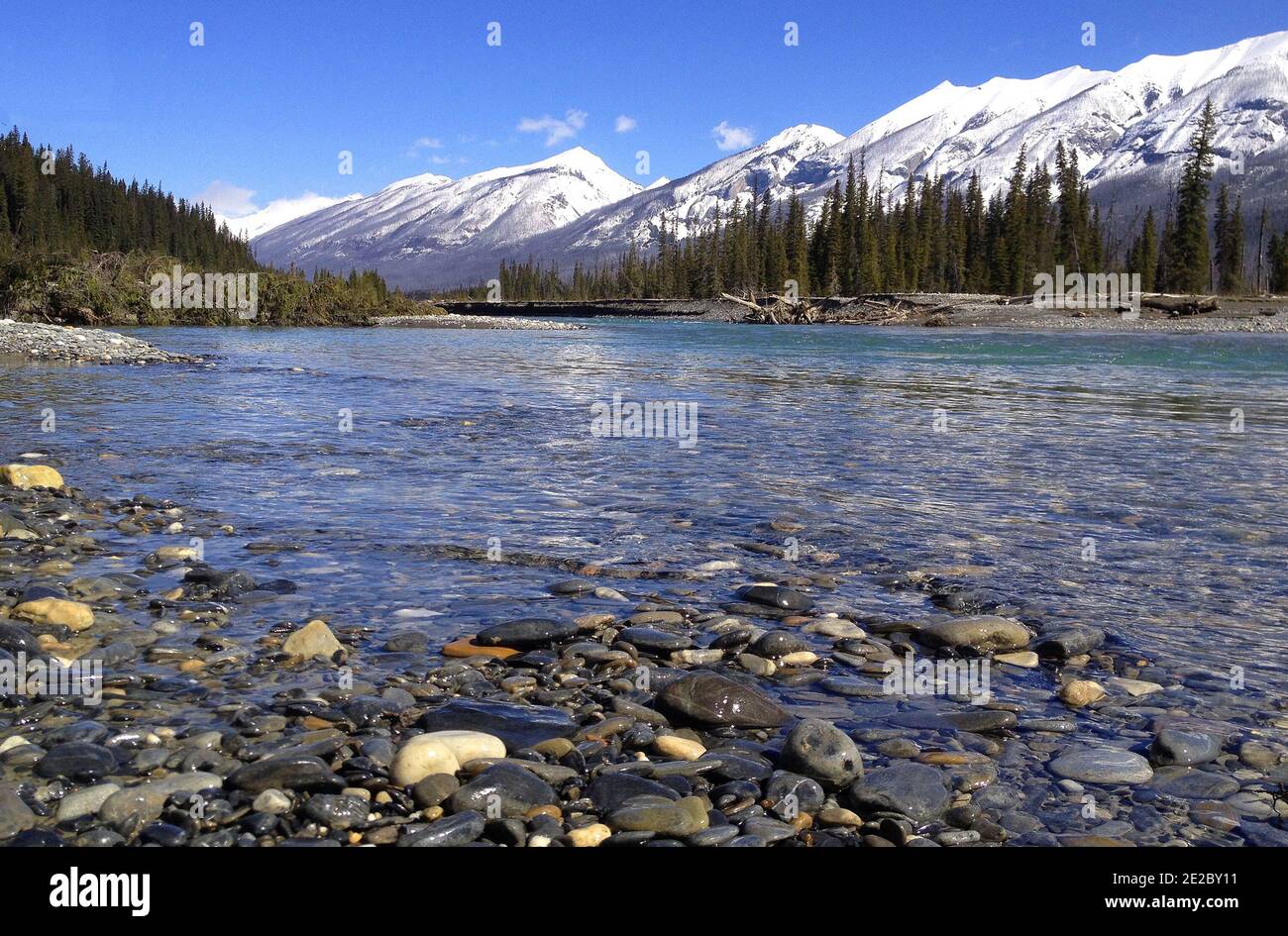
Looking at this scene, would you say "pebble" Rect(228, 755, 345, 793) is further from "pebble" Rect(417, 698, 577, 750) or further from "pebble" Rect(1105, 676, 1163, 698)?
"pebble" Rect(1105, 676, 1163, 698)

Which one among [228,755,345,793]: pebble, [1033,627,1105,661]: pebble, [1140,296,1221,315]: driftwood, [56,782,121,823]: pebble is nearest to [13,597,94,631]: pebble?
[56,782,121,823]: pebble

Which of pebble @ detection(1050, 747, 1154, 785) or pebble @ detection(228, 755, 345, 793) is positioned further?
pebble @ detection(1050, 747, 1154, 785)

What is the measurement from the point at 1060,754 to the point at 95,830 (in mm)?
3728

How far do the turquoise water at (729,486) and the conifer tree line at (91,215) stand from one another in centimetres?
9256

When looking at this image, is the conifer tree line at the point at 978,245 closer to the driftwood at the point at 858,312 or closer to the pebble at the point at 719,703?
the driftwood at the point at 858,312

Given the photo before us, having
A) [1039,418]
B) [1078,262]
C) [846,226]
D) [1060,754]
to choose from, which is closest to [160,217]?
[846,226]

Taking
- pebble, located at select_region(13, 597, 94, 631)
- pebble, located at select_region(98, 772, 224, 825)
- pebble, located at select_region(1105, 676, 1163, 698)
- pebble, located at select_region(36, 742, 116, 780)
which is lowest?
pebble, located at select_region(1105, 676, 1163, 698)

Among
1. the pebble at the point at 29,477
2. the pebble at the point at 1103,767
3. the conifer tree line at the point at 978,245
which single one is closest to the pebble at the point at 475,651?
the pebble at the point at 1103,767

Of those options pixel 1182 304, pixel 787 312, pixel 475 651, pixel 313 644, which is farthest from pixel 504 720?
pixel 787 312

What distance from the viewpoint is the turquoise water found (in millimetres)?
6520

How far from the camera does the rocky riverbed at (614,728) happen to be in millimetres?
3488

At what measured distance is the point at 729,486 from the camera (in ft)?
34.1

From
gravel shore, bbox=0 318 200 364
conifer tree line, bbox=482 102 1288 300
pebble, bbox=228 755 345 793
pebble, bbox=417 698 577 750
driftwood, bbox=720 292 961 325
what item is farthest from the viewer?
conifer tree line, bbox=482 102 1288 300

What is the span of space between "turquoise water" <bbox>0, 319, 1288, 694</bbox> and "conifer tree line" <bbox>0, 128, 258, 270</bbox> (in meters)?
92.6
